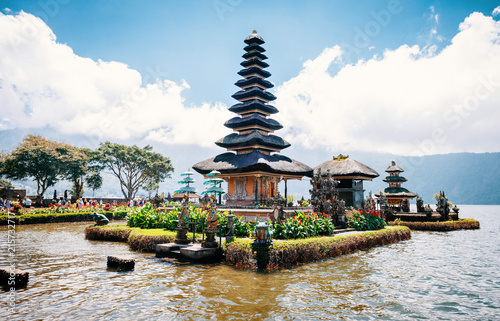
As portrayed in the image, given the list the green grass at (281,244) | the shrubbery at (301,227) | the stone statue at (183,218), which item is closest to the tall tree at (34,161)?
the green grass at (281,244)

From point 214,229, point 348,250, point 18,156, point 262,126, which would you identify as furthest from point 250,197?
point 18,156

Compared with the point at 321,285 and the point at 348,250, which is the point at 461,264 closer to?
the point at 348,250

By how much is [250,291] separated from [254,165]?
1758 cm

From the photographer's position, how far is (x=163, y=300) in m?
8.59

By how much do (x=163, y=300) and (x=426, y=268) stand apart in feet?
38.4

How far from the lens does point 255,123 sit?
104 ft

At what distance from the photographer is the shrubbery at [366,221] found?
69.8 ft

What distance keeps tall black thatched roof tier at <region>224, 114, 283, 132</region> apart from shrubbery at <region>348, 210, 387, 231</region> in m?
13.8

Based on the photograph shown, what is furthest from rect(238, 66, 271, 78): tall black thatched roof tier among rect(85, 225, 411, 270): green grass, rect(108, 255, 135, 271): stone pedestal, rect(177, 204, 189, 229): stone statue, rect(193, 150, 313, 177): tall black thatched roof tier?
rect(108, 255, 135, 271): stone pedestal

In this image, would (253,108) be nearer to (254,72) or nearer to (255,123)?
(255,123)

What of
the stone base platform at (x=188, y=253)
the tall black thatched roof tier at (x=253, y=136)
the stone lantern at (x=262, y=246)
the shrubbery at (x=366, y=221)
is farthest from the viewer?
Result: the tall black thatched roof tier at (x=253, y=136)

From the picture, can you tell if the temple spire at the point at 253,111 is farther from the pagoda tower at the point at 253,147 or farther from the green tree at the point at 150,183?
the green tree at the point at 150,183

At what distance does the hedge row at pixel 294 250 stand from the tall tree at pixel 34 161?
39.1 m

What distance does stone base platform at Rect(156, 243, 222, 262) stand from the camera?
13219mm
